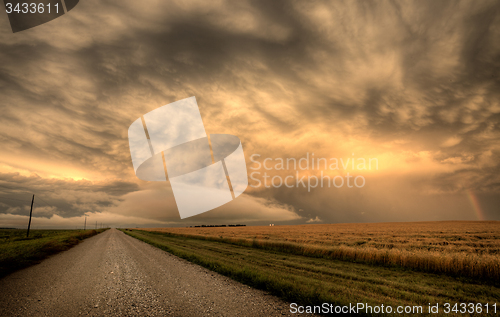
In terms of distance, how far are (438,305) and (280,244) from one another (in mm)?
19426

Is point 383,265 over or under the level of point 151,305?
under

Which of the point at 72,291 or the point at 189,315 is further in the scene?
the point at 72,291

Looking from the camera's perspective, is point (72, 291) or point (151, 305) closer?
point (151, 305)

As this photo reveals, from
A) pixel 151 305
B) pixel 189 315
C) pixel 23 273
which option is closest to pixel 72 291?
pixel 151 305

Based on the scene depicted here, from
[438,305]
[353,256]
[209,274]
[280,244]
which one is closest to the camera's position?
[438,305]

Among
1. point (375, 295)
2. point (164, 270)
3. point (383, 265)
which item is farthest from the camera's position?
point (383, 265)

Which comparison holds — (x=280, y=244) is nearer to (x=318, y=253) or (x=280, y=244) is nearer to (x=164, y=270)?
(x=318, y=253)

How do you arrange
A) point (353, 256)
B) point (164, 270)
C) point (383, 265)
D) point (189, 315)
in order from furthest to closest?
point (353, 256) → point (383, 265) → point (164, 270) → point (189, 315)

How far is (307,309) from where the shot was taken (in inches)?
278

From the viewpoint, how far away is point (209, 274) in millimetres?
12031

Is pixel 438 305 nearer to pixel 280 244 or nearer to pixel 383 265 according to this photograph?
pixel 383 265

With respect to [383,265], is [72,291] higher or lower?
higher

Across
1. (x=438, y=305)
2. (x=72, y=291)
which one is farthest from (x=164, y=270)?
(x=438, y=305)

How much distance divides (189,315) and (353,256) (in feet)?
53.5
